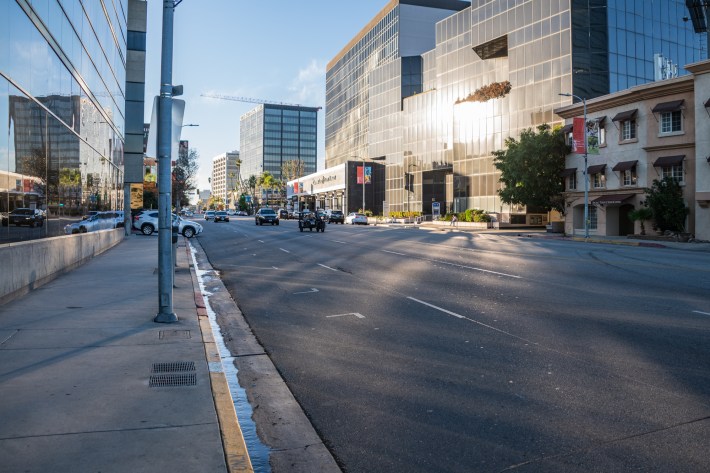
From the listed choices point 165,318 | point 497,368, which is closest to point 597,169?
point 497,368

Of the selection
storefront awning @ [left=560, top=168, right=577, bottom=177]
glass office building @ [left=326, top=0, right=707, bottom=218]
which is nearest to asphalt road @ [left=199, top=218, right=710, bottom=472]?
storefront awning @ [left=560, top=168, right=577, bottom=177]

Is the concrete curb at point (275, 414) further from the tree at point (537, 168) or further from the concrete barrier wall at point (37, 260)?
the tree at point (537, 168)

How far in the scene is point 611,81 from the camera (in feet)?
174

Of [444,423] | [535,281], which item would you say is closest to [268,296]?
[535,281]

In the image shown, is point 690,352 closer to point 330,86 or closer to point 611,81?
point 611,81

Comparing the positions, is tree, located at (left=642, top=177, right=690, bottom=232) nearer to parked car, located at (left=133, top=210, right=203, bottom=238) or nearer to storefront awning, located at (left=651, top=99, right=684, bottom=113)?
storefront awning, located at (left=651, top=99, right=684, bottom=113)

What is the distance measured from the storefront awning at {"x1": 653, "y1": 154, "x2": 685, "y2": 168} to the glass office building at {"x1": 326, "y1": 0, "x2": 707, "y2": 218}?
58.8 ft

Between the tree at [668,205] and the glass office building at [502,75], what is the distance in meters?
19.6

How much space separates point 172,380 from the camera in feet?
18.8

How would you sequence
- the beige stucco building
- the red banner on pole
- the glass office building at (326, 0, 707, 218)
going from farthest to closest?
the glass office building at (326, 0, 707, 218) → the red banner on pole → the beige stucco building

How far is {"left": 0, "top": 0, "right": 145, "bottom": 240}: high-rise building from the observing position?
10.8 meters

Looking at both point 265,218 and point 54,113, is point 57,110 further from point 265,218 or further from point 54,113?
point 265,218

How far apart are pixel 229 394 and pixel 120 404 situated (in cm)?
96

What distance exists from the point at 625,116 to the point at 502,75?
84.1 feet
